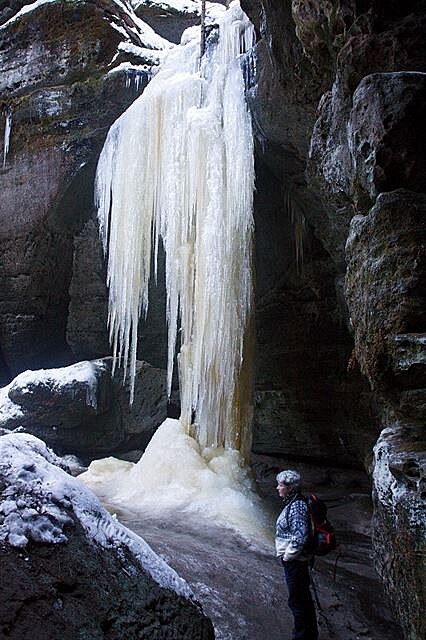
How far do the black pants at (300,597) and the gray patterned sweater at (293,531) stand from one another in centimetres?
7

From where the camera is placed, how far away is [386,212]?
4.40 m

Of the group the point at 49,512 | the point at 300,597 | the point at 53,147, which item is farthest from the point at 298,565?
the point at 53,147

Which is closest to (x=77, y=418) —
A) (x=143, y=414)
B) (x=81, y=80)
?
(x=143, y=414)

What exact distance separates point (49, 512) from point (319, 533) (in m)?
2.08

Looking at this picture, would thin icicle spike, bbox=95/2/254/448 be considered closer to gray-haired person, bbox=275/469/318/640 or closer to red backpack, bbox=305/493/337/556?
red backpack, bbox=305/493/337/556

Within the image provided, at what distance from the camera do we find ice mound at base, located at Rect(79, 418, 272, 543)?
7.04 meters

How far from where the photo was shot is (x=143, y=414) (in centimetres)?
1210

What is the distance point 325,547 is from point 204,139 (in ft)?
25.7

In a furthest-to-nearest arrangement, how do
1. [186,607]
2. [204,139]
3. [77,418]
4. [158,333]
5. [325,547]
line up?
[158,333] → [77,418] → [204,139] → [325,547] → [186,607]

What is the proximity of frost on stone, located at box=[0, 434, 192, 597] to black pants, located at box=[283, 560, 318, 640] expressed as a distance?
113 centimetres

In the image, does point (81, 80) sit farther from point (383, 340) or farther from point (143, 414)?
point (383, 340)

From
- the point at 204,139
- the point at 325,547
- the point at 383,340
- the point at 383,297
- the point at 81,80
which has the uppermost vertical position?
the point at 81,80

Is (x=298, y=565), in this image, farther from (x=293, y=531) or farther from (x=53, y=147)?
(x=53, y=147)

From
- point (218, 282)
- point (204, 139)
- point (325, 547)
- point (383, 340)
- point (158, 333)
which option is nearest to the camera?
point (325, 547)
